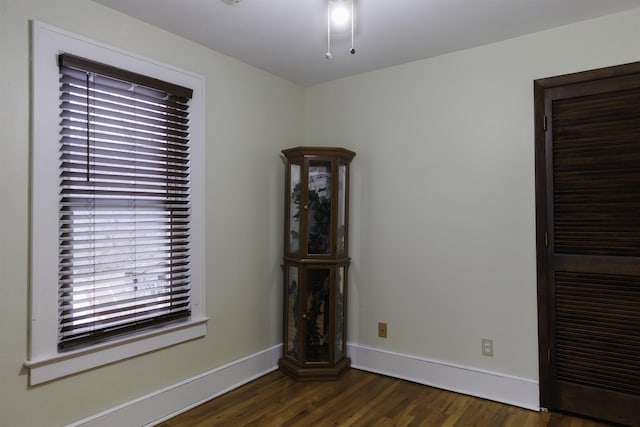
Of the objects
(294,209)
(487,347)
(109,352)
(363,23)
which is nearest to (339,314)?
(294,209)

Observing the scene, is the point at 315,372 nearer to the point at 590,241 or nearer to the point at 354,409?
the point at 354,409

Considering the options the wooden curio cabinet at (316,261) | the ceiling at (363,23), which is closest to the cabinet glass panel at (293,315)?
the wooden curio cabinet at (316,261)

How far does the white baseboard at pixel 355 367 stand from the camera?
7.98 ft

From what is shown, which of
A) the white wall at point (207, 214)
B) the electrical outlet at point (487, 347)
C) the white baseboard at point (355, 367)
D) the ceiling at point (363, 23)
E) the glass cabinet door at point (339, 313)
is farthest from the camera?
the glass cabinet door at point (339, 313)

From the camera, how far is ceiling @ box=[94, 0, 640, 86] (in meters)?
2.32

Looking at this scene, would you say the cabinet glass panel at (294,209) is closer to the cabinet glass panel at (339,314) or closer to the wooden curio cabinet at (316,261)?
the wooden curio cabinet at (316,261)

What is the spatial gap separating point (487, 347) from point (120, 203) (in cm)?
253

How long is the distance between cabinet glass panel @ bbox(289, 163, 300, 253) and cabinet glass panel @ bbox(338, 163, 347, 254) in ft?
1.06

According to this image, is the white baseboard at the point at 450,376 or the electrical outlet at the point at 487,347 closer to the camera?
the white baseboard at the point at 450,376

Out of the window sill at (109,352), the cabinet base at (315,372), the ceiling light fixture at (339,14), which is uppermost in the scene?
the ceiling light fixture at (339,14)

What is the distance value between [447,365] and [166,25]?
295 centimetres

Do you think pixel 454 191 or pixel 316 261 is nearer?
pixel 454 191

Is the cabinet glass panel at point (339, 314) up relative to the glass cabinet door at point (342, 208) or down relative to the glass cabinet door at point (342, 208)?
down

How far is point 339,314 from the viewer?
329cm
